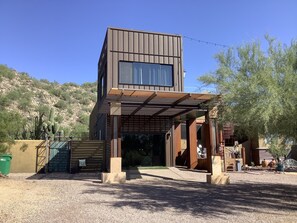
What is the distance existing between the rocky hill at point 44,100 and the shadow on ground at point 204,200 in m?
33.5

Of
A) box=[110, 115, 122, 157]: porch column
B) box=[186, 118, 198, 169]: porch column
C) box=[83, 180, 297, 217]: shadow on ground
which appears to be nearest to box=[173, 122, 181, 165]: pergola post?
box=[186, 118, 198, 169]: porch column

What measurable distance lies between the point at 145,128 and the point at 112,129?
7124 millimetres

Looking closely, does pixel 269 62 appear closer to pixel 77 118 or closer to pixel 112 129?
pixel 112 129

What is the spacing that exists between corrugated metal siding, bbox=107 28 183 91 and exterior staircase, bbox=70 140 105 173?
4.75m

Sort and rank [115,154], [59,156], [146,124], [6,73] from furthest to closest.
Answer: [6,73], [146,124], [59,156], [115,154]

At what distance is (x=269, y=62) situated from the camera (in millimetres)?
9562

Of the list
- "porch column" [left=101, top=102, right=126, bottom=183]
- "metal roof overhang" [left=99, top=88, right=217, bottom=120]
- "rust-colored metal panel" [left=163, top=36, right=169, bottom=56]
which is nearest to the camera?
"metal roof overhang" [left=99, top=88, right=217, bottom=120]

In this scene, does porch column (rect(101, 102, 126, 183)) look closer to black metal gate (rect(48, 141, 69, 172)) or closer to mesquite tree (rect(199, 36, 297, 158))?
mesquite tree (rect(199, 36, 297, 158))

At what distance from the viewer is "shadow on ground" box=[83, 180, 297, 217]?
28.6ft

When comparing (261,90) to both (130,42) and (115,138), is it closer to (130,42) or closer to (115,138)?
(115,138)

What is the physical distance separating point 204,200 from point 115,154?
5910 mm

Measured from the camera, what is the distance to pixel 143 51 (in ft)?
68.7

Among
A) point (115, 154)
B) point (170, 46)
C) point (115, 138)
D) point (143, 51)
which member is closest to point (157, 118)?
point (143, 51)

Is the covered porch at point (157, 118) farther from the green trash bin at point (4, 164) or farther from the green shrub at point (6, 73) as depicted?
the green shrub at point (6, 73)
